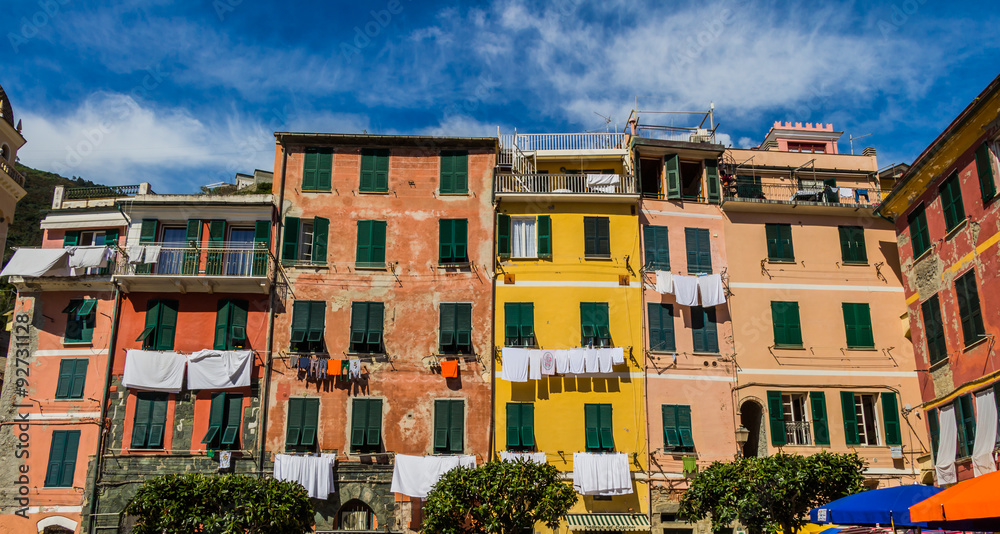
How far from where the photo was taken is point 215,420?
1219 inches

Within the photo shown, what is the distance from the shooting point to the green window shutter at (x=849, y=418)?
31.6 m

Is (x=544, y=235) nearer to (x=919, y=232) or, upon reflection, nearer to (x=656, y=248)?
(x=656, y=248)

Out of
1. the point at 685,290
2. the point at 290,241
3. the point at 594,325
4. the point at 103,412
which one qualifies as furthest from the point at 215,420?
the point at 685,290

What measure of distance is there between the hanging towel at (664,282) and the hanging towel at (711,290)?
3.81 feet

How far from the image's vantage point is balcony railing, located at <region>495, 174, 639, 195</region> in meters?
34.3

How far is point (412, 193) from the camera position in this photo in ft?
112

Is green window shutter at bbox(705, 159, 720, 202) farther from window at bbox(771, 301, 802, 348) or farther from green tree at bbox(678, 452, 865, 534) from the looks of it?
green tree at bbox(678, 452, 865, 534)

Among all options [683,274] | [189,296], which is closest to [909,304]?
[683,274]

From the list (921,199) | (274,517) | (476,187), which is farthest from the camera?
(476,187)

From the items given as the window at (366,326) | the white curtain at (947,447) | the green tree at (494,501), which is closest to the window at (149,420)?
the window at (366,326)

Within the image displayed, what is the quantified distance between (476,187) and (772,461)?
15802mm

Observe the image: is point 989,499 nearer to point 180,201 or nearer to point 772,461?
point 772,461

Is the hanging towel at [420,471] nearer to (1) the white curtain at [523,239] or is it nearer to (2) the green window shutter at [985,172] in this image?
(1) the white curtain at [523,239]

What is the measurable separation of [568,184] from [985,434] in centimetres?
1744
